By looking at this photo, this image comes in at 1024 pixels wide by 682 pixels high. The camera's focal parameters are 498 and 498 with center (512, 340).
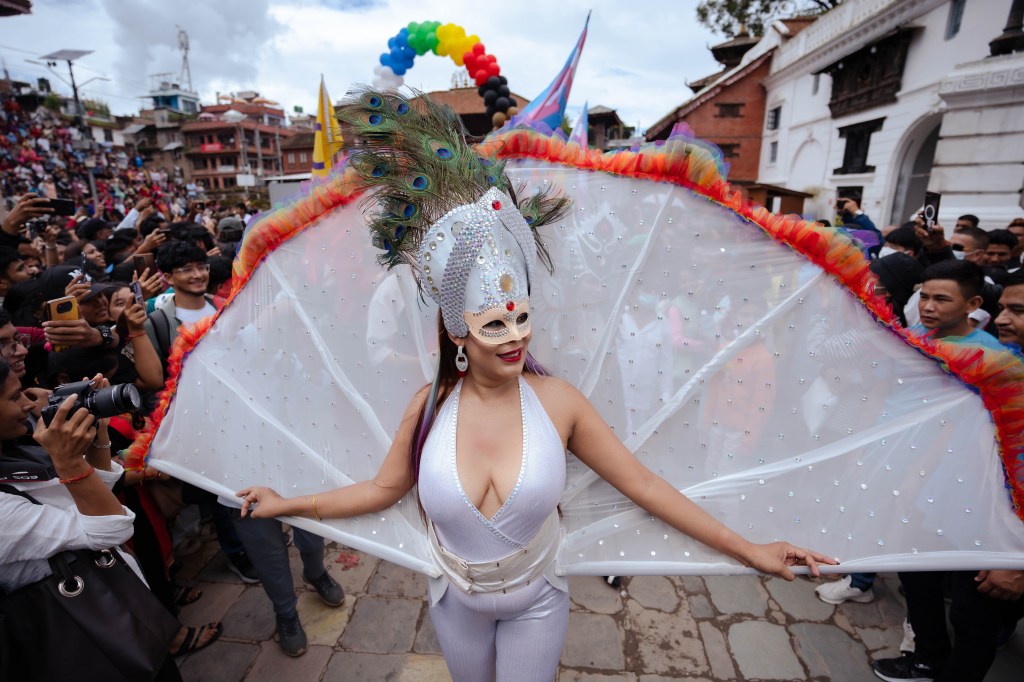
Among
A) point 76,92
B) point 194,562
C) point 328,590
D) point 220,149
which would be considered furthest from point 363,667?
point 220,149

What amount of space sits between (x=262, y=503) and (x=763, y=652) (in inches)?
108

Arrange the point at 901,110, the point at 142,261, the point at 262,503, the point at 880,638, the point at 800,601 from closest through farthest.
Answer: the point at 262,503 → the point at 880,638 → the point at 800,601 → the point at 142,261 → the point at 901,110

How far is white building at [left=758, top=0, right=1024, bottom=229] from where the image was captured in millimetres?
8367

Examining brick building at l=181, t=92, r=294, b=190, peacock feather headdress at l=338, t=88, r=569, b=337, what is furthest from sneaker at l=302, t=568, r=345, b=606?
brick building at l=181, t=92, r=294, b=190

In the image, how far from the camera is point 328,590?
3.15 meters

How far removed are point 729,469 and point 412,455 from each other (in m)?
1.08

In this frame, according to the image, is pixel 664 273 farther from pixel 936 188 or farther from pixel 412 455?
pixel 936 188

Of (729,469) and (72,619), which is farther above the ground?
(729,469)

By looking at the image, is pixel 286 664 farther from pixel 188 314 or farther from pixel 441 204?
pixel 441 204

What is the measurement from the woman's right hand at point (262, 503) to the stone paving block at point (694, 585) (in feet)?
8.61

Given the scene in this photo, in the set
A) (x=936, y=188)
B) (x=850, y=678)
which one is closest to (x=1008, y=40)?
(x=936, y=188)

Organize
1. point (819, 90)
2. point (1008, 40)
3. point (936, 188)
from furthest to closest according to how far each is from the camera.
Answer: point (819, 90)
point (936, 188)
point (1008, 40)

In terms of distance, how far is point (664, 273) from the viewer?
1675 millimetres

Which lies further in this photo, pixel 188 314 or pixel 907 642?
pixel 188 314
